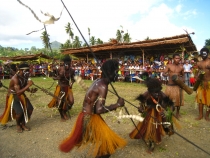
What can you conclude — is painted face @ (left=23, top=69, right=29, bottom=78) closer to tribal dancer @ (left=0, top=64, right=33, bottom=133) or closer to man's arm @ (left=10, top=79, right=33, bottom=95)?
tribal dancer @ (left=0, top=64, right=33, bottom=133)

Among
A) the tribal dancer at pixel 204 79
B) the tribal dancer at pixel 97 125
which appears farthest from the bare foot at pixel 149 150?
the tribal dancer at pixel 204 79

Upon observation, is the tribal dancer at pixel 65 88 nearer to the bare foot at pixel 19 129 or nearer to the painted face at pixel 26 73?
the painted face at pixel 26 73

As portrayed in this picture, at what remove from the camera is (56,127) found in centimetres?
543

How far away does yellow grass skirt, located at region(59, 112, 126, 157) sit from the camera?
2.89 m

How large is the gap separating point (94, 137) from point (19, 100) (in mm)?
2972

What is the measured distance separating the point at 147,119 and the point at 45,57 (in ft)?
80.2

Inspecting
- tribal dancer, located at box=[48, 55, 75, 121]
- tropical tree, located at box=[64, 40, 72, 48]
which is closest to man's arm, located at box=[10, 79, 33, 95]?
tribal dancer, located at box=[48, 55, 75, 121]

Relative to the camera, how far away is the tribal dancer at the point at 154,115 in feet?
11.9

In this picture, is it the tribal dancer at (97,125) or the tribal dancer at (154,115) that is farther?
the tribal dancer at (154,115)

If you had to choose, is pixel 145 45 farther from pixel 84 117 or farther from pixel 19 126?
pixel 84 117

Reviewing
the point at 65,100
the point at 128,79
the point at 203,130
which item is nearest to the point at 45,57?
the point at 128,79

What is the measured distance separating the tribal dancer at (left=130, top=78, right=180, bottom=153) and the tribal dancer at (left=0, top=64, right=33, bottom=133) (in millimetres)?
2896

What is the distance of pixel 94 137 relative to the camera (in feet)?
9.70

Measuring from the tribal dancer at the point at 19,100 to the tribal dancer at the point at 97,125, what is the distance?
8.17 feet
